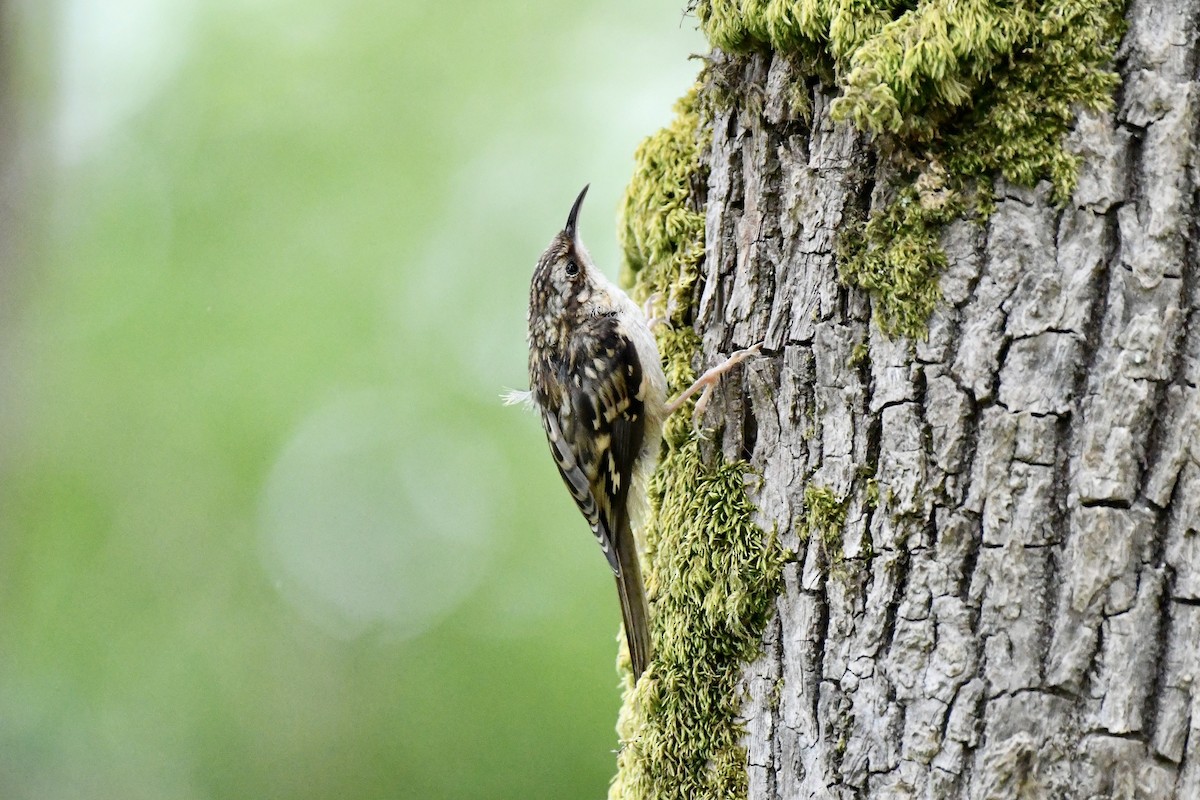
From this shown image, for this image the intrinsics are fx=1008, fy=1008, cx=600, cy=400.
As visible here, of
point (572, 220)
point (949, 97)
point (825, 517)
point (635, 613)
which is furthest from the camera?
point (572, 220)

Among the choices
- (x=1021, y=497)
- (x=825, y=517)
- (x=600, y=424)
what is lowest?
(x=1021, y=497)

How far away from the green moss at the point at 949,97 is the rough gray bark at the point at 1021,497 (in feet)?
0.13

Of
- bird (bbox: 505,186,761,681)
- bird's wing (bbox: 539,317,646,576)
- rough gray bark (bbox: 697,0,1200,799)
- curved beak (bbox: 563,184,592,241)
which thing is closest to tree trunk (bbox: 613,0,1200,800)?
rough gray bark (bbox: 697,0,1200,799)

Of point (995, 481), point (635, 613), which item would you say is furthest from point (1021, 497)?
point (635, 613)

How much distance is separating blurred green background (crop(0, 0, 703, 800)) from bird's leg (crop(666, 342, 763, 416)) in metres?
3.64

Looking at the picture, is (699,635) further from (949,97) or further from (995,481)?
(949,97)

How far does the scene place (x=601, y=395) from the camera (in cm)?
310

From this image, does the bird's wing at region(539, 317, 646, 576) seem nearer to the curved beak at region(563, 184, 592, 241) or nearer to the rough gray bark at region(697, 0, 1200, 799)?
the curved beak at region(563, 184, 592, 241)

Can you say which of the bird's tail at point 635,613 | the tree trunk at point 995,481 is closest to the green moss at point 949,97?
the tree trunk at point 995,481

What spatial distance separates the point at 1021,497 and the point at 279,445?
596 centimetres

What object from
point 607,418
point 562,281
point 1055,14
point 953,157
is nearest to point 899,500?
point 953,157

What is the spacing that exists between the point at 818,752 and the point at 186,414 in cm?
559

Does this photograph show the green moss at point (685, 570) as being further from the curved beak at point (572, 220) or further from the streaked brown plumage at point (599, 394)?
the curved beak at point (572, 220)

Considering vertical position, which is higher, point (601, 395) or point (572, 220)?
point (572, 220)
